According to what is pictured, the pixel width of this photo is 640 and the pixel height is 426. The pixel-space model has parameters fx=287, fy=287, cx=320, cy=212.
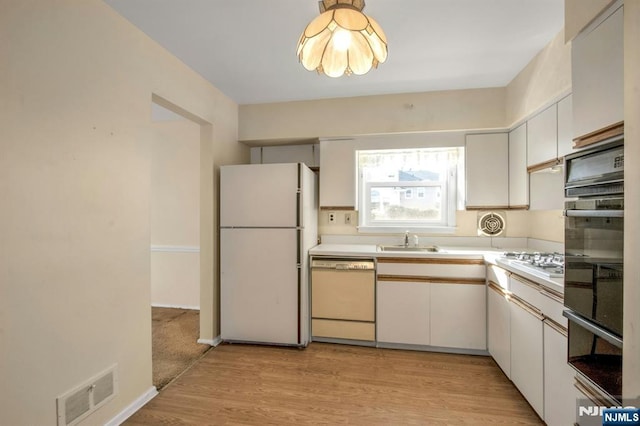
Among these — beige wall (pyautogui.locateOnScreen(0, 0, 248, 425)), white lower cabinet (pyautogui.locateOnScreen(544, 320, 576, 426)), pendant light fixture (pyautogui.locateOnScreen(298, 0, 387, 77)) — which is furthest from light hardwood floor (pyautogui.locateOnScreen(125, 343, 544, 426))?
pendant light fixture (pyautogui.locateOnScreen(298, 0, 387, 77))

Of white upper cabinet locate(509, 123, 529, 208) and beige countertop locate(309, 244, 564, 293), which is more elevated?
white upper cabinet locate(509, 123, 529, 208)

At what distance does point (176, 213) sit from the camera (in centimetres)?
370

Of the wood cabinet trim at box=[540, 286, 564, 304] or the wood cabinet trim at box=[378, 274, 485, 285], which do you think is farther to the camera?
the wood cabinet trim at box=[378, 274, 485, 285]

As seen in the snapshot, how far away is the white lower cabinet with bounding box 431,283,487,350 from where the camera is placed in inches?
101

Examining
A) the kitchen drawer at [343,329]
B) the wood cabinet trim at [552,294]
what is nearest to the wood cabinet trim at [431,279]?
the kitchen drawer at [343,329]

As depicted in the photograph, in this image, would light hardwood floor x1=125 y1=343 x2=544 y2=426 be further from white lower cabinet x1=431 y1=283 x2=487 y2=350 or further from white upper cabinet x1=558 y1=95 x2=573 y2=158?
white upper cabinet x1=558 y1=95 x2=573 y2=158

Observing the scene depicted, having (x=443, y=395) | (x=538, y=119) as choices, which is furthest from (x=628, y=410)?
(x=538, y=119)

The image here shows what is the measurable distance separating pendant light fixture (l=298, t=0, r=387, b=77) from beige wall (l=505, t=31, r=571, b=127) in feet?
4.63

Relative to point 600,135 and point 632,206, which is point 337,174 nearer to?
point 600,135

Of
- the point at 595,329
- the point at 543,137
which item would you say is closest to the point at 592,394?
the point at 595,329

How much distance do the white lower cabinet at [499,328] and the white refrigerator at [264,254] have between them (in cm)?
163

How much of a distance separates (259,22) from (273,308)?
2319 mm

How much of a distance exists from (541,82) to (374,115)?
1.39m

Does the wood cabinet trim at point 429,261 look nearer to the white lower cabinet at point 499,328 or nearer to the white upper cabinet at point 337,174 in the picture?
the white lower cabinet at point 499,328
